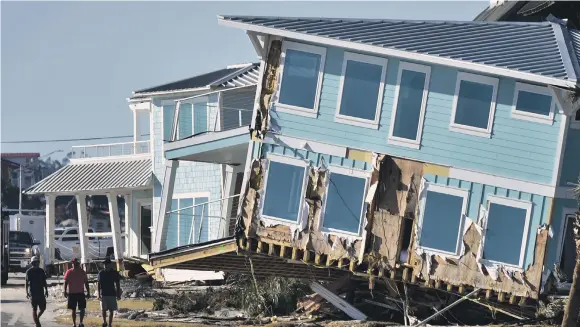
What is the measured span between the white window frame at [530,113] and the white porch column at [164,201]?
28.2 feet

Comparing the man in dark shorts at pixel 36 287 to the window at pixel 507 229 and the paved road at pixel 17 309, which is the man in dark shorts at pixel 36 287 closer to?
the paved road at pixel 17 309

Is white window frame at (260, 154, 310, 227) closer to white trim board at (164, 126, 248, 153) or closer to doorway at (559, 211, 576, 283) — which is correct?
white trim board at (164, 126, 248, 153)

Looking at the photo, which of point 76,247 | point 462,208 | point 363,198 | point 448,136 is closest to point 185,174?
point 76,247

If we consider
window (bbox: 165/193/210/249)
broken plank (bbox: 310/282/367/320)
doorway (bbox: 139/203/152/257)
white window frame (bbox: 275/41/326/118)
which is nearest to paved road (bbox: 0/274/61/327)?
doorway (bbox: 139/203/152/257)

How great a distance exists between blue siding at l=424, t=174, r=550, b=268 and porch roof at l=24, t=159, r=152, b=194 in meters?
16.6

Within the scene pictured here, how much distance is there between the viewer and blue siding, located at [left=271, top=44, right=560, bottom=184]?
2617 centimetres

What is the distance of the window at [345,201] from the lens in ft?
87.6

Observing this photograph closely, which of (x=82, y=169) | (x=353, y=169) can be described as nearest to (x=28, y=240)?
(x=82, y=169)

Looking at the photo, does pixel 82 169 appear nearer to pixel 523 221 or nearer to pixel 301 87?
pixel 301 87

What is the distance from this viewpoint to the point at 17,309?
33062 millimetres

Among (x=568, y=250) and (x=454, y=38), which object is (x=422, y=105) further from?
(x=568, y=250)

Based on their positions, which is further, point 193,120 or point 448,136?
point 193,120

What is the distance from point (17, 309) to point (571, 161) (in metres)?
15.4

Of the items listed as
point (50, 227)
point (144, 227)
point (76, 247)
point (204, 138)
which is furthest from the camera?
point (76, 247)
